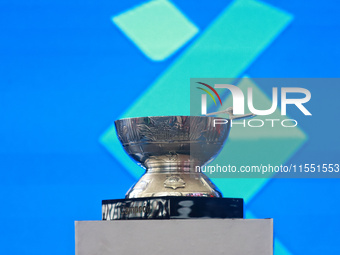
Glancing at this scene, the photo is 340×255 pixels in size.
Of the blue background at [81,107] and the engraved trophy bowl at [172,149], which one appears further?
the blue background at [81,107]

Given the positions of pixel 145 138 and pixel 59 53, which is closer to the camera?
pixel 145 138

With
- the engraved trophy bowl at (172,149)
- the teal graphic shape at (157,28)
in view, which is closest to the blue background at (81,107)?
the teal graphic shape at (157,28)

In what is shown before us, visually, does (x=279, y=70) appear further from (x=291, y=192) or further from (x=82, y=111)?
(x=82, y=111)

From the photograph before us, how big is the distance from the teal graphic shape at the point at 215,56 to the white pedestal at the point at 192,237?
128 centimetres

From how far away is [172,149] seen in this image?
3.96 ft

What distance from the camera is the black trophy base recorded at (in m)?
1.13

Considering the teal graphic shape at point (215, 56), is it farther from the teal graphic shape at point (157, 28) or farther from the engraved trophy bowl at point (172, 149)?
the engraved trophy bowl at point (172, 149)

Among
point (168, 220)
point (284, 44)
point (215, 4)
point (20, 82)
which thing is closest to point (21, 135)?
point (20, 82)

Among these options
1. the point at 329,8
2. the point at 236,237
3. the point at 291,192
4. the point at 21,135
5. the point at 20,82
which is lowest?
the point at 236,237

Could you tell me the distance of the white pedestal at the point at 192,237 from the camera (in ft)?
3.67

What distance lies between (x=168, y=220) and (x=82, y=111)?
4.72ft

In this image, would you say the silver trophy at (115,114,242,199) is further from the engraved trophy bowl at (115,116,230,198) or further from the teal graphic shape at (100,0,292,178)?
the teal graphic shape at (100,0,292,178)

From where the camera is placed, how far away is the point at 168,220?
1117 millimetres

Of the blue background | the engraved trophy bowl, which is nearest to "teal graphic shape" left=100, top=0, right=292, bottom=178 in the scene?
the blue background
